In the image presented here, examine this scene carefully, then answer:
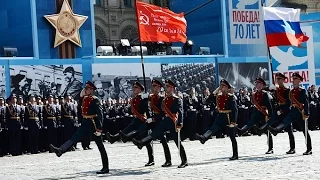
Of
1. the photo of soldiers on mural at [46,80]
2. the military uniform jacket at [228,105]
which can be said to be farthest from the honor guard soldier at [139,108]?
the photo of soldiers on mural at [46,80]

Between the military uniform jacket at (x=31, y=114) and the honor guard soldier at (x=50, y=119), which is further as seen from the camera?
the honor guard soldier at (x=50, y=119)

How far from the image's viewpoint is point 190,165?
565 inches

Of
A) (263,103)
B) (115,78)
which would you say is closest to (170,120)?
(263,103)

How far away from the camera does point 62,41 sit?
1085 inches

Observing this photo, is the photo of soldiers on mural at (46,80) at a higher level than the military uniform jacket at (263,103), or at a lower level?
higher

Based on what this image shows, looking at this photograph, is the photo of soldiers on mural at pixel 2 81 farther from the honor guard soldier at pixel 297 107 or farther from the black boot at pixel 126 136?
the honor guard soldier at pixel 297 107

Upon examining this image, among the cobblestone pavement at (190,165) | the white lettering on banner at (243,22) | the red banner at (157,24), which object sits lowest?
the cobblestone pavement at (190,165)

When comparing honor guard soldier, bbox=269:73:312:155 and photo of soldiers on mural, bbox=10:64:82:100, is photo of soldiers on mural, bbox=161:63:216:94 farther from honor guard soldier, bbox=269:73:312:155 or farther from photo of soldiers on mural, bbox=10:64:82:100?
honor guard soldier, bbox=269:73:312:155

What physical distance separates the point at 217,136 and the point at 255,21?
38.3 ft

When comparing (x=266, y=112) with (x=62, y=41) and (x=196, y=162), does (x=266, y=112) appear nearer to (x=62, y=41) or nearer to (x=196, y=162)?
(x=196, y=162)

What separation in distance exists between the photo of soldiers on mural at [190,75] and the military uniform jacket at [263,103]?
11.6 metres

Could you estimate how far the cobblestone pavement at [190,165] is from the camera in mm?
12312

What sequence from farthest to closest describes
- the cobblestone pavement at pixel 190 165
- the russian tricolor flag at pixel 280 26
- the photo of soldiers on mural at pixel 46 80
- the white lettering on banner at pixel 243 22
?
the white lettering on banner at pixel 243 22
the photo of soldiers on mural at pixel 46 80
the russian tricolor flag at pixel 280 26
the cobblestone pavement at pixel 190 165

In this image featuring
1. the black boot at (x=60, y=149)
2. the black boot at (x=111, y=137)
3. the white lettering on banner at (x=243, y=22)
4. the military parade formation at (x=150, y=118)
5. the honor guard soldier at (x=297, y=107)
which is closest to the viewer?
the black boot at (x=60, y=149)
